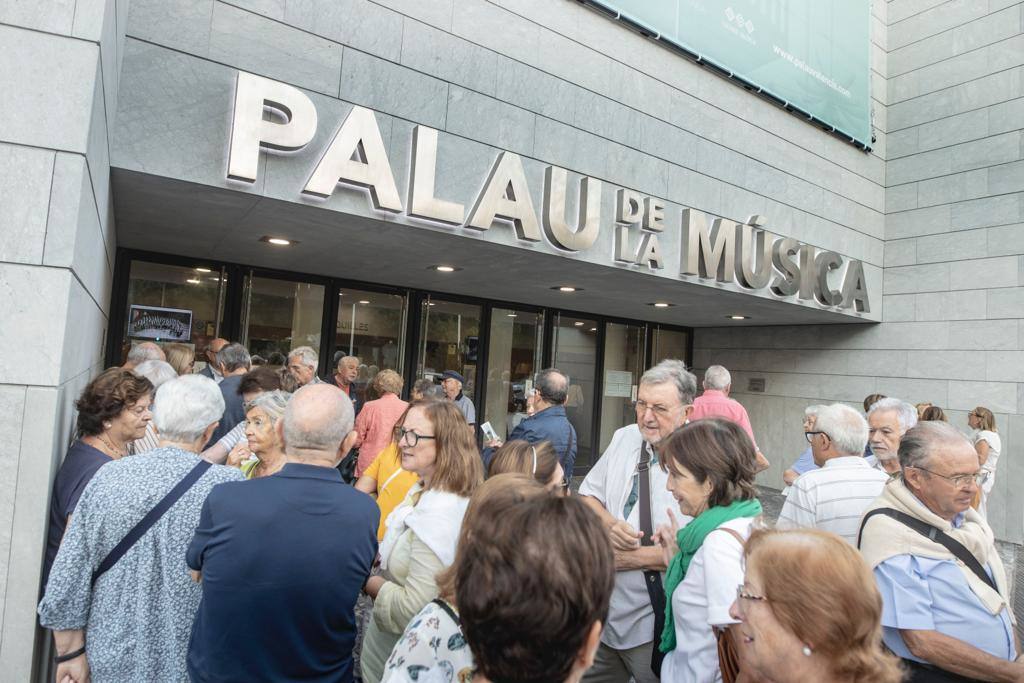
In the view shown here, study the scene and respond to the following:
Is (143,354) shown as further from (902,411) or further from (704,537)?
(902,411)

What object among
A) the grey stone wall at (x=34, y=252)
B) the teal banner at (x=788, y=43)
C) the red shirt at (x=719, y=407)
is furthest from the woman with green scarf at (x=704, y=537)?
the teal banner at (x=788, y=43)

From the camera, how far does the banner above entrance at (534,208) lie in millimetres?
4484

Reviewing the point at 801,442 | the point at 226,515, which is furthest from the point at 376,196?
the point at 801,442

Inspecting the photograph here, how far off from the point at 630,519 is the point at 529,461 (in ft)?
1.79

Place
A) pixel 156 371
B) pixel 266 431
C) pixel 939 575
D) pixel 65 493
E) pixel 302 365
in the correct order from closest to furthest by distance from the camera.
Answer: pixel 939 575 → pixel 65 493 → pixel 266 431 → pixel 156 371 → pixel 302 365

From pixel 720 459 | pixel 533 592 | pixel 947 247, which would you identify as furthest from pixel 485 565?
pixel 947 247

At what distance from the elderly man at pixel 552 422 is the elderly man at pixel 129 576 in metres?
2.67

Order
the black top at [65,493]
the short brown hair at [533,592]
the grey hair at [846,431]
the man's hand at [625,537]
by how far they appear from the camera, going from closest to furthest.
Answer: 1. the short brown hair at [533,592]
2. the black top at [65,493]
3. the man's hand at [625,537]
4. the grey hair at [846,431]

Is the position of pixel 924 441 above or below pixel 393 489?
above

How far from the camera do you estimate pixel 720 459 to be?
6.97 feet

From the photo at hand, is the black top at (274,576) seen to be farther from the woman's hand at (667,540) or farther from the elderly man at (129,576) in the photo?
the woman's hand at (667,540)

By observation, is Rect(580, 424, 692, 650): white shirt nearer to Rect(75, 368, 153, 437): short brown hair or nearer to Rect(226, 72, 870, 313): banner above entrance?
Rect(75, 368, 153, 437): short brown hair

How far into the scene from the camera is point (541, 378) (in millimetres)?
4793

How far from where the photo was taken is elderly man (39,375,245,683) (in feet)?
6.57
